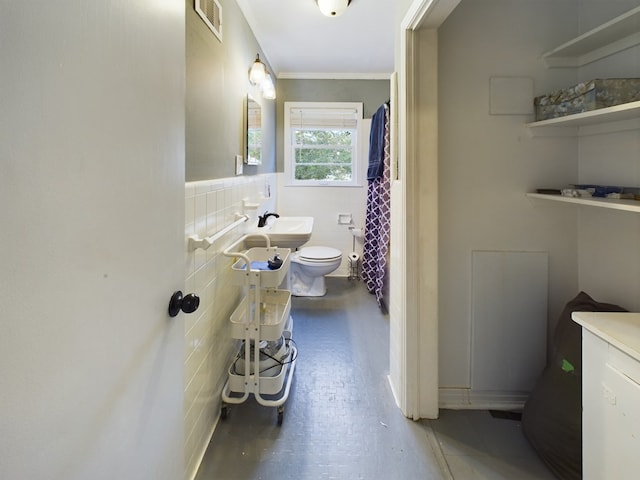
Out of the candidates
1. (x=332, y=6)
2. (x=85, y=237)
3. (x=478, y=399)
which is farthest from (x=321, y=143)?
(x=85, y=237)

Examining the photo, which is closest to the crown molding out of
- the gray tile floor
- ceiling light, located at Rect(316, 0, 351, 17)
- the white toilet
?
ceiling light, located at Rect(316, 0, 351, 17)

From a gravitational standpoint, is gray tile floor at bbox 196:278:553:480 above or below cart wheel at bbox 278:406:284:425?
below

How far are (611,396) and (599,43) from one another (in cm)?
155

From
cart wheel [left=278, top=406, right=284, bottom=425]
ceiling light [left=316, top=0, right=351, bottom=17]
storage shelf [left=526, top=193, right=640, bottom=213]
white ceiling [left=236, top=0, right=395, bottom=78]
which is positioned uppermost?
white ceiling [left=236, top=0, right=395, bottom=78]

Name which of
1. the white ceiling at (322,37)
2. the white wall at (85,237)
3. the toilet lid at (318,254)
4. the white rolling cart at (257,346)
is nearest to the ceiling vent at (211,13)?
the white ceiling at (322,37)

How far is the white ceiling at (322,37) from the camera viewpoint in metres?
2.50

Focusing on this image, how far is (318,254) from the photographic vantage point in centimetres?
355

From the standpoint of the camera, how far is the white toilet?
3459 mm

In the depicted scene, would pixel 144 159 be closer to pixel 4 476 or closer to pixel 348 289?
pixel 4 476

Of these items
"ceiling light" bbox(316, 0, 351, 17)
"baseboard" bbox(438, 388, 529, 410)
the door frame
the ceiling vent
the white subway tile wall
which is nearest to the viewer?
the white subway tile wall

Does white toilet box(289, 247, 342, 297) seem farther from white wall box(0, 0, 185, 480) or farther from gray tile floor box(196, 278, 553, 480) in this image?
white wall box(0, 0, 185, 480)

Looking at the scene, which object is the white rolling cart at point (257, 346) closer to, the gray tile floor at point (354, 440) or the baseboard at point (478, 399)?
the gray tile floor at point (354, 440)

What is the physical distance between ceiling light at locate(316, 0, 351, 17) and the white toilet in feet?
6.68

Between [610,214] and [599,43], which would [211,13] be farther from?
[610,214]
